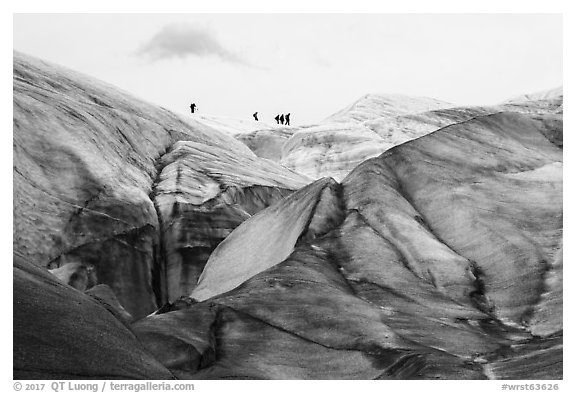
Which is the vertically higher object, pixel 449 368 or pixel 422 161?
pixel 422 161

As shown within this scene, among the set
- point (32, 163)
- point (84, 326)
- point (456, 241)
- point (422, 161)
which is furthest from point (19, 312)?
point (32, 163)

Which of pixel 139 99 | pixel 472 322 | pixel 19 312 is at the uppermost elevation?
pixel 139 99

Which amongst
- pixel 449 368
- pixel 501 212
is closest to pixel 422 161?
pixel 501 212

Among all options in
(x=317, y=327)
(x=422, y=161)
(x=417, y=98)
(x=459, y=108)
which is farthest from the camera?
(x=417, y=98)

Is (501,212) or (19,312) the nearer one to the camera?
(19,312)

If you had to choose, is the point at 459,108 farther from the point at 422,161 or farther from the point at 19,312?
the point at 19,312

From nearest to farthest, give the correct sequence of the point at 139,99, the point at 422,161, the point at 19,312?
the point at 19,312 → the point at 422,161 → the point at 139,99

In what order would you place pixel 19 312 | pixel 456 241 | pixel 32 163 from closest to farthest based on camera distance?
1. pixel 19 312
2. pixel 456 241
3. pixel 32 163

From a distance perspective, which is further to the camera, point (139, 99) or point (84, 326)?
point (139, 99)

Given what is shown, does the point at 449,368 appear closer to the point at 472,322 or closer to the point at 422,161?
the point at 472,322
